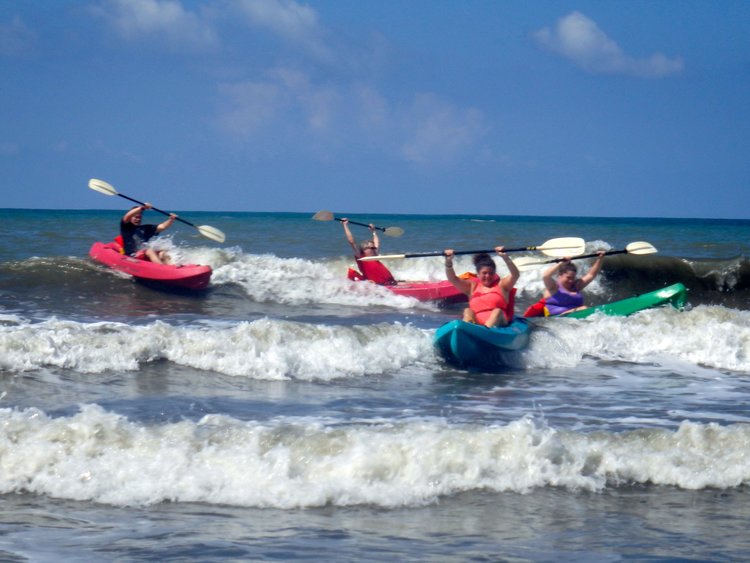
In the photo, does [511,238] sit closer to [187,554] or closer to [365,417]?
[365,417]

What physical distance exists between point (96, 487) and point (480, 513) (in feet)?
6.32

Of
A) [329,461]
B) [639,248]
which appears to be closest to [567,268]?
[639,248]

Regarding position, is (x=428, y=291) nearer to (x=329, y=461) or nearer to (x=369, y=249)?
(x=369, y=249)

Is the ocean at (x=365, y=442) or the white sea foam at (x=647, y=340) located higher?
the white sea foam at (x=647, y=340)

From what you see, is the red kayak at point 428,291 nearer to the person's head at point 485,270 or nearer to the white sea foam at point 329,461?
the person's head at point 485,270

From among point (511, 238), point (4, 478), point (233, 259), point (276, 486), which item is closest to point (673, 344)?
point (276, 486)

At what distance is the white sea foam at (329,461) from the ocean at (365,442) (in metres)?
0.01

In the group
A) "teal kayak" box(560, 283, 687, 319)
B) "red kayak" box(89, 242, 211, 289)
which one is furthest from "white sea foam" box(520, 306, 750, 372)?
"red kayak" box(89, 242, 211, 289)

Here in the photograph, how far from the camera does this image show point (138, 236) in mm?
13484

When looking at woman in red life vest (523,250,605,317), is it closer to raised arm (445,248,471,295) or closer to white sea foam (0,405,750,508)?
raised arm (445,248,471,295)

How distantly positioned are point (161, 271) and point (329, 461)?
28.2 ft

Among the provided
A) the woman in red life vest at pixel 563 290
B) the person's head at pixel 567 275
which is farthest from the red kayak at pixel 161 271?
the person's head at pixel 567 275

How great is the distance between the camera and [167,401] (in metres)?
6.55

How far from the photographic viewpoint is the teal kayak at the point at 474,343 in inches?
330
